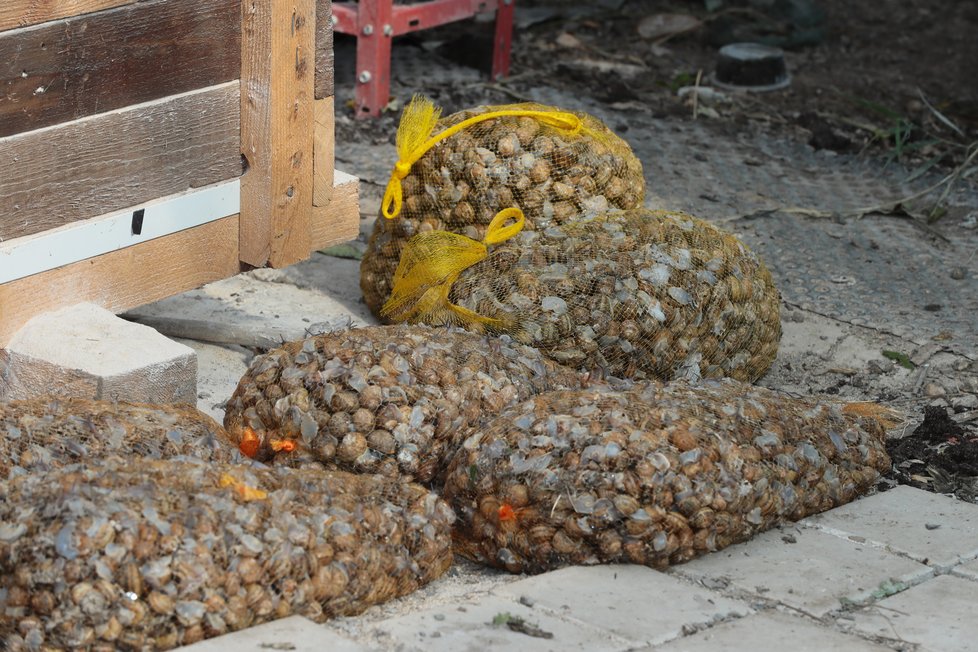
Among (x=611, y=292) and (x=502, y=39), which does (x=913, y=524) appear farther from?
(x=502, y=39)

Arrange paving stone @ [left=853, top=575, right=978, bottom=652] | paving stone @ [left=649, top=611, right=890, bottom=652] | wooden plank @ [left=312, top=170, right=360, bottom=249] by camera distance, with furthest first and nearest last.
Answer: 1. wooden plank @ [left=312, top=170, right=360, bottom=249]
2. paving stone @ [left=853, top=575, right=978, bottom=652]
3. paving stone @ [left=649, top=611, right=890, bottom=652]

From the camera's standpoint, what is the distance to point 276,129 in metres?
3.59

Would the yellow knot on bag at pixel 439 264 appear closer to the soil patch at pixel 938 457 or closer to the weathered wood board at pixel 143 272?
the weathered wood board at pixel 143 272

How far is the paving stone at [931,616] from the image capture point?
2.58m

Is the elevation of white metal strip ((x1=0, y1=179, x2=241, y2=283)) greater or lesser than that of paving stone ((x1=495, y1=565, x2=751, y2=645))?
greater

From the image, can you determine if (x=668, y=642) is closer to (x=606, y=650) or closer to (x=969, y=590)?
(x=606, y=650)

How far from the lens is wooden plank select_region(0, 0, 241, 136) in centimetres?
306

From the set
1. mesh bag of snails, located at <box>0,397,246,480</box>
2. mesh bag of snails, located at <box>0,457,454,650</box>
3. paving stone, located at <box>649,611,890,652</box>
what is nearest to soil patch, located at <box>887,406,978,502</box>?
paving stone, located at <box>649,611,890,652</box>

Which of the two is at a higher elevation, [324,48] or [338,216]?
[324,48]

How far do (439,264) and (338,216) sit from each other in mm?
325

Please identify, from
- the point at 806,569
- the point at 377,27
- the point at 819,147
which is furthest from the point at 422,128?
the point at 819,147

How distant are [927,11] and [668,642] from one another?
26.1 ft

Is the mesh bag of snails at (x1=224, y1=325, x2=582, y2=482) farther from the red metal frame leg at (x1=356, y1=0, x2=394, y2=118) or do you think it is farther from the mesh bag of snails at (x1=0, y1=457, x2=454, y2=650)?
the red metal frame leg at (x1=356, y1=0, x2=394, y2=118)

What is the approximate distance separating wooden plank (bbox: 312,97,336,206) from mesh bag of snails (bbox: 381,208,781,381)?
0.35 metres
